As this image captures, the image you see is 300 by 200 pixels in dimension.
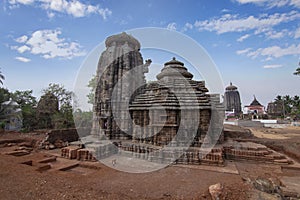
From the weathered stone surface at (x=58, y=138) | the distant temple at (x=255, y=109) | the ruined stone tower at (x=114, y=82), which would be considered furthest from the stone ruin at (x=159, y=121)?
the distant temple at (x=255, y=109)

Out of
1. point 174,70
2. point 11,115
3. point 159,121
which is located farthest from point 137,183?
point 11,115

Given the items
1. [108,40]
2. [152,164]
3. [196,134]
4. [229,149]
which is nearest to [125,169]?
[152,164]

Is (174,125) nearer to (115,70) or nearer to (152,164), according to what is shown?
(152,164)

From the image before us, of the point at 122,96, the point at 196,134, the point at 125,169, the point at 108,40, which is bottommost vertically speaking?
the point at 125,169

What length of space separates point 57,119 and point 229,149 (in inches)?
812

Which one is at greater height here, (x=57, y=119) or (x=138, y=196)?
(x=57, y=119)

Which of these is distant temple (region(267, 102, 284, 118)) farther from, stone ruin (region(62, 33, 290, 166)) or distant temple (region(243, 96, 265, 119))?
stone ruin (region(62, 33, 290, 166))

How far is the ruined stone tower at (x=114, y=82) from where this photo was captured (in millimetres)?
12789

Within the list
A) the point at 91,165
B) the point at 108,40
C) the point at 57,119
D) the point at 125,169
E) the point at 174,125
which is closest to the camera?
the point at 125,169

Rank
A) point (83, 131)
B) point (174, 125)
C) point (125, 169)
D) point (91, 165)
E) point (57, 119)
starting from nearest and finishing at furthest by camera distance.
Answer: point (125, 169) → point (91, 165) → point (174, 125) → point (83, 131) → point (57, 119)

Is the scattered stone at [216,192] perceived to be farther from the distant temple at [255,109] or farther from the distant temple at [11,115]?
the distant temple at [255,109]

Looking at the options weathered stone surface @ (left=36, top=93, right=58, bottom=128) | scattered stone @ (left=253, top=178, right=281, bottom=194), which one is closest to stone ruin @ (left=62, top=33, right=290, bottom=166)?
scattered stone @ (left=253, top=178, right=281, bottom=194)

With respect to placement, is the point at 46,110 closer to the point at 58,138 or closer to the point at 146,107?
the point at 58,138

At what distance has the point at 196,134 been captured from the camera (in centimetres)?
996
